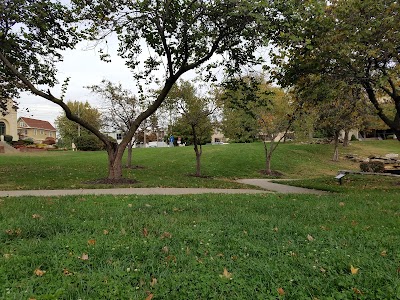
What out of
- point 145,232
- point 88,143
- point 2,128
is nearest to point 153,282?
point 145,232

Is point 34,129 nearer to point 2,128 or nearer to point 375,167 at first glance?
point 2,128

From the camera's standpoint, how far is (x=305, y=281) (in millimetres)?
3363

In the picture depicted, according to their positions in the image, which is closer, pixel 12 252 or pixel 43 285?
pixel 43 285

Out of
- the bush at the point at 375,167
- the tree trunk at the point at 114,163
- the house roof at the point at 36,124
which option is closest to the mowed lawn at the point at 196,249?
the tree trunk at the point at 114,163

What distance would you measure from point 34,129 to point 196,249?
261 ft

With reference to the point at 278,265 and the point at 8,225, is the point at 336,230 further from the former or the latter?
the point at 8,225

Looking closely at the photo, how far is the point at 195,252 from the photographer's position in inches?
160

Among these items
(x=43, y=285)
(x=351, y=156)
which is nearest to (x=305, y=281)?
(x=43, y=285)

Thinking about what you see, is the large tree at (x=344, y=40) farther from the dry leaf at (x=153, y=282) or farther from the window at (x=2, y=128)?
the window at (x=2, y=128)

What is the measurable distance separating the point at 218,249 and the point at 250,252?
402 millimetres

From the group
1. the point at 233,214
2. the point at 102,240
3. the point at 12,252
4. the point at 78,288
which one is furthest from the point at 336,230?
the point at 12,252

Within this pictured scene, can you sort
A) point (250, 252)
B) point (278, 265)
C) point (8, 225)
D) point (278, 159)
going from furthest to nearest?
point (278, 159) < point (8, 225) < point (250, 252) < point (278, 265)

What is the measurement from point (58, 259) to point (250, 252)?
7.40 feet

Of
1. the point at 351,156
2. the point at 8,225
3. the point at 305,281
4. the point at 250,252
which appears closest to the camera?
the point at 305,281
